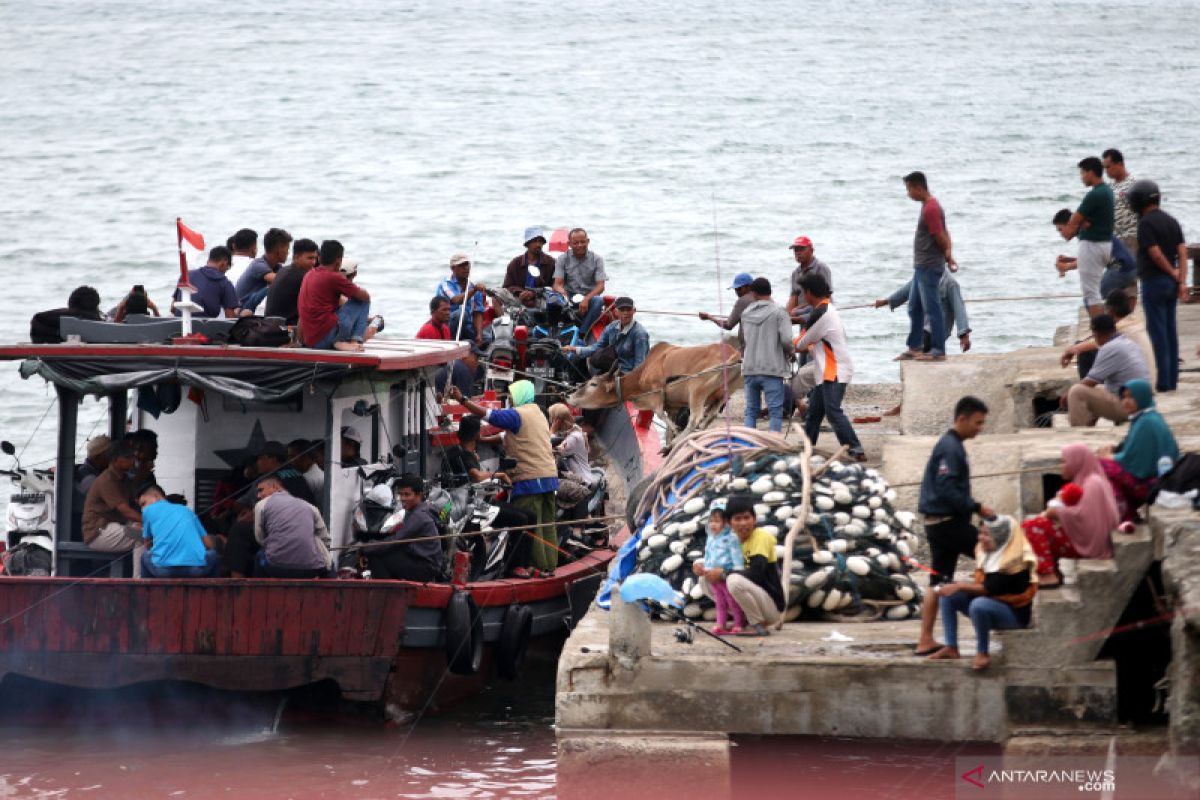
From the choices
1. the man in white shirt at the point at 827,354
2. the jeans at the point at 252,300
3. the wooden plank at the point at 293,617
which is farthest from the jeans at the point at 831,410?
the jeans at the point at 252,300

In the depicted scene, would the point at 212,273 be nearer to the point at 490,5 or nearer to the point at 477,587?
the point at 477,587

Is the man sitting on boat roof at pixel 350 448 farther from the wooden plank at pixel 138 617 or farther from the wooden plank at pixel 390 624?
the wooden plank at pixel 138 617

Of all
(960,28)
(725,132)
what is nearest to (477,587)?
(725,132)

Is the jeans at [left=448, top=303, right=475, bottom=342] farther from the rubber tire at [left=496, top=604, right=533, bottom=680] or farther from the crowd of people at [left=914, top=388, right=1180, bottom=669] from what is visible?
the crowd of people at [left=914, top=388, right=1180, bottom=669]

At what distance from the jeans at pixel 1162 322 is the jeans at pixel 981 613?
4.58 meters

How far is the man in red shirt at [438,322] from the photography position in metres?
16.1

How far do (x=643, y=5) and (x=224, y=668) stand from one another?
64446 millimetres

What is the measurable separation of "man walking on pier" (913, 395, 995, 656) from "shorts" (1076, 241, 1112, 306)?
206 inches

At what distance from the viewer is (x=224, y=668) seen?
11945 millimetres

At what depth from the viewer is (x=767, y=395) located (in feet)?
49.0

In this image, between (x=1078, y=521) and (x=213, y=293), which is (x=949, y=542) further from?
(x=213, y=293)

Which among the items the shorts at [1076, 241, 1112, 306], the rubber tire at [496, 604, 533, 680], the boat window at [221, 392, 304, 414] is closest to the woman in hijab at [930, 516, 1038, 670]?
the rubber tire at [496, 604, 533, 680]

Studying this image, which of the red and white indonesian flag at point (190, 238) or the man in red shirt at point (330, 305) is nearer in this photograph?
the red and white indonesian flag at point (190, 238)

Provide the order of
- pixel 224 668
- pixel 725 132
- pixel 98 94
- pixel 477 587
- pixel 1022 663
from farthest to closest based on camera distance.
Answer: pixel 98 94 → pixel 725 132 → pixel 477 587 → pixel 224 668 → pixel 1022 663
